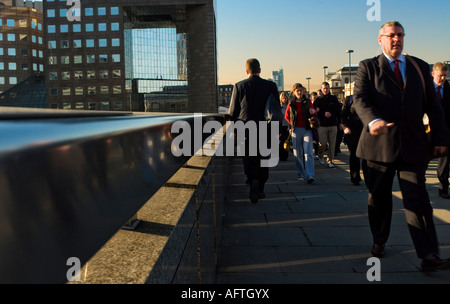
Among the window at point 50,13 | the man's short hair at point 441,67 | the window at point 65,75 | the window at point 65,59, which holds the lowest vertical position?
the man's short hair at point 441,67

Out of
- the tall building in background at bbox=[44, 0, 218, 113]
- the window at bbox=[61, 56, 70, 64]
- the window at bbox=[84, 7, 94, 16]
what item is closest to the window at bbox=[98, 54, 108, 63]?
the tall building in background at bbox=[44, 0, 218, 113]

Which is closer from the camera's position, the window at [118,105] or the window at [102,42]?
the window at [102,42]

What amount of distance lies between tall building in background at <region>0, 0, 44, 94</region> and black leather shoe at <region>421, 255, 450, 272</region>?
114616mm

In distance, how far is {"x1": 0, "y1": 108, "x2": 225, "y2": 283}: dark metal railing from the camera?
38 centimetres

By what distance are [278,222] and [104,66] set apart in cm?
9409

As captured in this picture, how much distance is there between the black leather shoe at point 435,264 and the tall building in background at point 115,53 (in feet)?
284

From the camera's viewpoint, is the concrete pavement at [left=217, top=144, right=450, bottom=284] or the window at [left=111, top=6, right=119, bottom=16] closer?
the concrete pavement at [left=217, top=144, right=450, bottom=284]

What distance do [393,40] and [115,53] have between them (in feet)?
313

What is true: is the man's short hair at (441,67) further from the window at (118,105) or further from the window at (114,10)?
the window at (118,105)

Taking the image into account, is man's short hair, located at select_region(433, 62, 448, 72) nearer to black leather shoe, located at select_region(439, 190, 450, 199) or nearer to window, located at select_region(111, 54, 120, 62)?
black leather shoe, located at select_region(439, 190, 450, 199)

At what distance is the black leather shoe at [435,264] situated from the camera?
3398 millimetres

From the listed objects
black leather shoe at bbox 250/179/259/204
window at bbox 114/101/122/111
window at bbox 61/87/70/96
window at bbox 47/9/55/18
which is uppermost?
window at bbox 47/9/55/18

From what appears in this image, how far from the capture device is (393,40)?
12.7ft

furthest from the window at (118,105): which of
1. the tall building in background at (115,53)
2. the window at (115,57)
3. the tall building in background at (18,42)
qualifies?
the tall building in background at (18,42)
